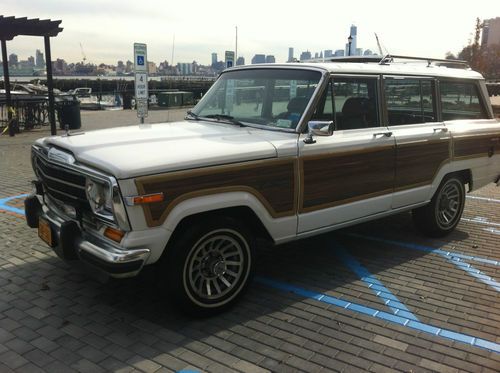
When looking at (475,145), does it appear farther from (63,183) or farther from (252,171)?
(63,183)

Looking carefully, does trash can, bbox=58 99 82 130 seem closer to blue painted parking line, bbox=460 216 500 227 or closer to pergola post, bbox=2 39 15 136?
pergola post, bbox=2 39 15 136

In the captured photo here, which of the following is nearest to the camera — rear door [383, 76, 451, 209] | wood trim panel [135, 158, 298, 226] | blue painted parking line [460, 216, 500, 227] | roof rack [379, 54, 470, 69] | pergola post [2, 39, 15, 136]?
wood trim panel [135, 158, 298, 226]

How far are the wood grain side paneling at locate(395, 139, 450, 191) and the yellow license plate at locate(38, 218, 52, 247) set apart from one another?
139 inches

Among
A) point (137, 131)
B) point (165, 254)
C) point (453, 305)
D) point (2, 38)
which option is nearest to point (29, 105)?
point (2, 38)

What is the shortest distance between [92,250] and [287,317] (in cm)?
167

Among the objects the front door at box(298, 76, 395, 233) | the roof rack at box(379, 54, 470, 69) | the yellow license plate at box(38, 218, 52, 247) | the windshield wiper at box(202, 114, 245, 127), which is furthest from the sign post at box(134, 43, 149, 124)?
the front door at box(298, 76, 395, 233)

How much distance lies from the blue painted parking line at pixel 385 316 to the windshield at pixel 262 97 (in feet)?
5.04

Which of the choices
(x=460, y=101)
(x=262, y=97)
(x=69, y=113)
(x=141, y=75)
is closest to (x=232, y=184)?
(x=262, y=97)

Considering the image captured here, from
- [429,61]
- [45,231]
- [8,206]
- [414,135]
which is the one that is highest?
[429,61]

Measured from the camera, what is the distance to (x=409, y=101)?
207 inches

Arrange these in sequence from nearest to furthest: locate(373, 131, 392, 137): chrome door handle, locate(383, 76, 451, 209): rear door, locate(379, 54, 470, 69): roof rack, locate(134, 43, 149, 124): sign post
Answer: locate(373, 131, 392, 137): chrome door handle < locate(383, 76, 451, 209): rear door < locate(379, 54, 470, 69): roof rack < locate(134, 43, 149, 124): sign post

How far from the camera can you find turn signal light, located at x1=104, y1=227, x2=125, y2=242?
3335mm

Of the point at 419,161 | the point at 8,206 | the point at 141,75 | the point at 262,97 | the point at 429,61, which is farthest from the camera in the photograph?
the point at 141,75

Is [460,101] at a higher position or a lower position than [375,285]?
higher
